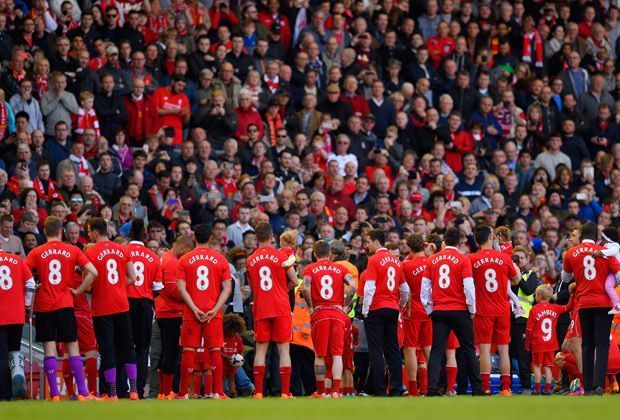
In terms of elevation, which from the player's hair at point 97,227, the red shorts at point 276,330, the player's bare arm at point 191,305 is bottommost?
the red shorts at point 276,330

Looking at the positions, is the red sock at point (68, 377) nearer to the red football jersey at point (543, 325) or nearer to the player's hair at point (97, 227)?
the player's hair at point (97, 227)

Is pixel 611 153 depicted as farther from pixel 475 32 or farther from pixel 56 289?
pixel 56 289

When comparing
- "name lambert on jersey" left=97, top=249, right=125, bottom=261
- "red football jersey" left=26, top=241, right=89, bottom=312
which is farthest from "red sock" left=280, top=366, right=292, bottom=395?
"red football jersey" left=26, top=241, right=89, bottom=312

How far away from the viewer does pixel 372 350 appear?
18500mm

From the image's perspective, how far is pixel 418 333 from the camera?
19078 millimetres

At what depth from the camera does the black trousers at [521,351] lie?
2122cm

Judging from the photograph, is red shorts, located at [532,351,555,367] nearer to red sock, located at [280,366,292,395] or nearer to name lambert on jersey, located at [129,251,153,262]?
red sock, located at [280,366,292,395]

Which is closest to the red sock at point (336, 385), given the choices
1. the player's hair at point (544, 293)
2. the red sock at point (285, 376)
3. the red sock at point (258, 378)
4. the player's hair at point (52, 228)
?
the red sock at point (285, 376)

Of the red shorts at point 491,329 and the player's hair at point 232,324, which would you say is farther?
the player's hair at point 232,324

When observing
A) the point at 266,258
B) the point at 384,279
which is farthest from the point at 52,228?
the point at 384,279

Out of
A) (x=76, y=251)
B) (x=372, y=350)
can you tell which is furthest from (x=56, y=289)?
(x=372, y=350)

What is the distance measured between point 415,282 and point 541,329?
2.49 metres

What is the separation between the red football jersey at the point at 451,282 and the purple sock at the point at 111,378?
13.6 feet

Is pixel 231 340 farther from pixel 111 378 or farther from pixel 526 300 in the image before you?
pixel 526 300
